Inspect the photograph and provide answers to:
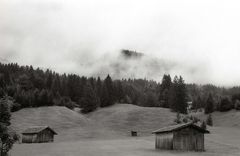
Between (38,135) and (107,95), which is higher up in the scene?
(107,95)

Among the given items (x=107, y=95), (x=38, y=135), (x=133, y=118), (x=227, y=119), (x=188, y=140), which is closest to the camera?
(x=188, y=140)

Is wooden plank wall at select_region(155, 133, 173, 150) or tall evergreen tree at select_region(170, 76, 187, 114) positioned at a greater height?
tall evergreen tree at select_region(170, 76, 187, 114)

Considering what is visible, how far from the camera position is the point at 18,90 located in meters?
150

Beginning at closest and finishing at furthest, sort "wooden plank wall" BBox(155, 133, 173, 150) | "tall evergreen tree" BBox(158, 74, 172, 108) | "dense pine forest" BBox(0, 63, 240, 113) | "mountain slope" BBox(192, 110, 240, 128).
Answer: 1. "wooden plank wall" BBox(155, 133, 173, 150)
2. "mountain slope" BBox(192, 110, 240, 128)
3. "dense pine forest" BBox(0, 63, 240, 113)
4. "tall evergreen tree" BBox(158, 74, 172, 108)

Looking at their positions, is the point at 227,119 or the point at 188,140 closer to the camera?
the point at 188,140

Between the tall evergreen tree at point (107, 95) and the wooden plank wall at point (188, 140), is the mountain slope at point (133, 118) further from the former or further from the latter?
the wooden plank wall at point (188, 140)

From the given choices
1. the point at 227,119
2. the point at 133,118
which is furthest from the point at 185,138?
the point at 227,119

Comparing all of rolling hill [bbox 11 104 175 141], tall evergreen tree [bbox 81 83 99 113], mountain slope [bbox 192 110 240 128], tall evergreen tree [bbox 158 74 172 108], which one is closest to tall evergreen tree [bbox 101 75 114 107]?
tall evergreen tree [bbox 81 83 99 113]

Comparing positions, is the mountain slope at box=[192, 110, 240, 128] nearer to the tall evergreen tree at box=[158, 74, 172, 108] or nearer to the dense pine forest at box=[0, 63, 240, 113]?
the dense pine forest at box=[0, 63, 240, 113]

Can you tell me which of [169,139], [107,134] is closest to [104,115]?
Result: [107,134]

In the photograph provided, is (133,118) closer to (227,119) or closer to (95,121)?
(95,121)

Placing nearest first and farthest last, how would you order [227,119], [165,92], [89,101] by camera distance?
A: [227,119] < [165,92] < [89,101]

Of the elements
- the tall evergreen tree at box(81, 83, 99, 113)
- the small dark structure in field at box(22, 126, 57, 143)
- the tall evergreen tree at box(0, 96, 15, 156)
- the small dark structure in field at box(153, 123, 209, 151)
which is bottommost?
the small dark structure in field at box(22, 126, 57, 143)

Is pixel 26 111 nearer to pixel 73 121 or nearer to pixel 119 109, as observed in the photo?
pixel 73 121
